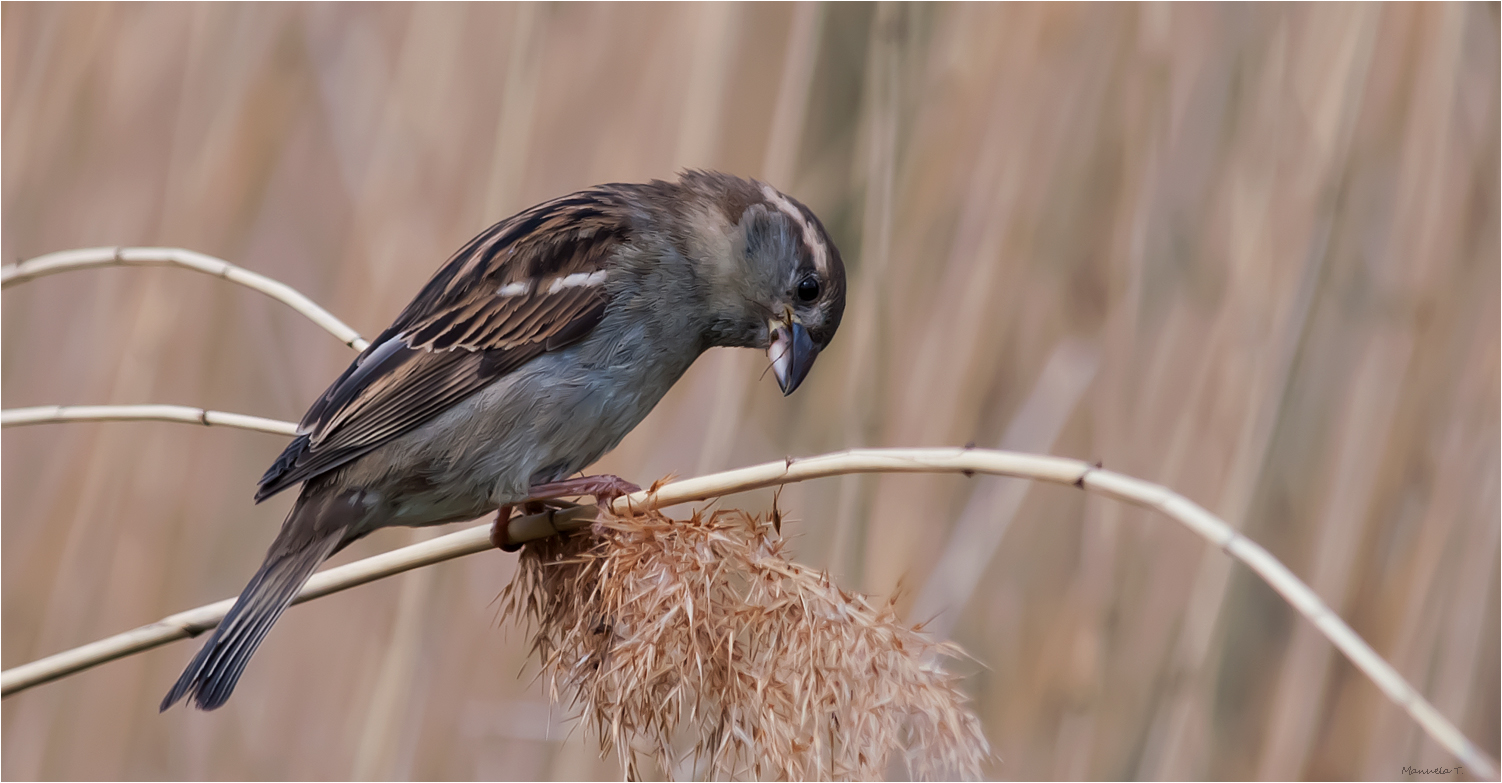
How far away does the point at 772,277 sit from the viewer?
1.92 m

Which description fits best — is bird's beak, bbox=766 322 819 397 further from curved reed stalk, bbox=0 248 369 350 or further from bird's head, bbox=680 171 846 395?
curved reed stalk, bbox=0 248 369 350

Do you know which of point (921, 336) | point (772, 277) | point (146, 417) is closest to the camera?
point (146, 417)

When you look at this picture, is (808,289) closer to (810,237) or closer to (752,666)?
(810,237)

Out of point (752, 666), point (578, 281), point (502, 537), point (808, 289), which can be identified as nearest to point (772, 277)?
point (808, 289)

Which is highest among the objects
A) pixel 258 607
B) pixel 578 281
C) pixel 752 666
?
pixel 578 281

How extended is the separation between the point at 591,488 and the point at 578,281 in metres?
0.40

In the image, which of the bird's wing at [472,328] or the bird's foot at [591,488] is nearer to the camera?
the bird's foot at [591,488]

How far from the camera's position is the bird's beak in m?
1.86

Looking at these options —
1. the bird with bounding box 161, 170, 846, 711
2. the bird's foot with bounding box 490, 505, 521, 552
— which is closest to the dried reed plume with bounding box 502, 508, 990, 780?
the bird's foot with bounding box 490, 505, 521, 552

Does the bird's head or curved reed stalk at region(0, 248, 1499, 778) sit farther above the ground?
the bird's head

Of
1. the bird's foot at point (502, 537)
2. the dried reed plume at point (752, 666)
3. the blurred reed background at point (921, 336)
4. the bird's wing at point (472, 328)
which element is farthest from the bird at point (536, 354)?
the dried reed plume at point (752, 666)

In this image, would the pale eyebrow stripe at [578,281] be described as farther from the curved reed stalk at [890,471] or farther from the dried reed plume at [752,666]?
the dried reed plume at [752,666]

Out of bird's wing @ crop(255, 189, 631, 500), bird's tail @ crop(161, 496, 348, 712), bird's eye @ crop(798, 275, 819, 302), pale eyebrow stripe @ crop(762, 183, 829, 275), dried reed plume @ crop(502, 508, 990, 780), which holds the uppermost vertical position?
pale eyebrow stripe @ crop(762, 183, 829, 275)

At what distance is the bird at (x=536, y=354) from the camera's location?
175 centimetres
